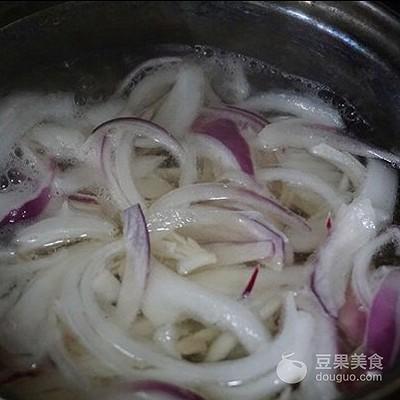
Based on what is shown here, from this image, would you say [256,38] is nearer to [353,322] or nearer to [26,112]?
[26,112]

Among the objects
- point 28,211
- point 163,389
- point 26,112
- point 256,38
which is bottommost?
point 163,389

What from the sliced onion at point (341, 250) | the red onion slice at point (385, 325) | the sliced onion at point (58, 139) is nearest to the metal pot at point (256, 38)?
the sliced onion at point (58, 139)

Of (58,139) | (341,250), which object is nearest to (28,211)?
(58,139)

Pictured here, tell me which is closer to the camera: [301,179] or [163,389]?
[163,389]

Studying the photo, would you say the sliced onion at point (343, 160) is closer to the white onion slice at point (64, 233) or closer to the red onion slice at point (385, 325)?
the red onion slice at point (385, 325)

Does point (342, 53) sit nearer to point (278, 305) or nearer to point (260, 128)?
point (260, 128)

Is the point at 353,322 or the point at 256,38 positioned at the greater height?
the point at 256,38
